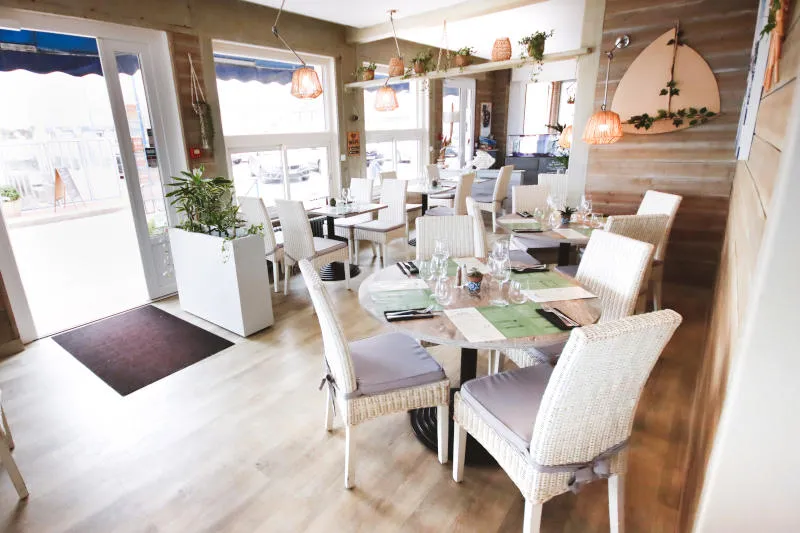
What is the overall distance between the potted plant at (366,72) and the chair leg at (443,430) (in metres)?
4.67

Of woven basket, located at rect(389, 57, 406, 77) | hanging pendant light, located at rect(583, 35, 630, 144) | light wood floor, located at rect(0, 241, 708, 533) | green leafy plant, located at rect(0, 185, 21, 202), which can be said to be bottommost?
light wood floor, located at rect(0, 241, 708, 533)

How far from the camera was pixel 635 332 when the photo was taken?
121cm

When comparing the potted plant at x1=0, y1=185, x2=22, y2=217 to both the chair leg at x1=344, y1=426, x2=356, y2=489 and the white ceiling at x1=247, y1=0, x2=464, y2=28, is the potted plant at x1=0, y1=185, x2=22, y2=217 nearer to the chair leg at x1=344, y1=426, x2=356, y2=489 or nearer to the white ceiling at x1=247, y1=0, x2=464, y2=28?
the white ceiling at x1=247, y1=0, x2=464, y2=28

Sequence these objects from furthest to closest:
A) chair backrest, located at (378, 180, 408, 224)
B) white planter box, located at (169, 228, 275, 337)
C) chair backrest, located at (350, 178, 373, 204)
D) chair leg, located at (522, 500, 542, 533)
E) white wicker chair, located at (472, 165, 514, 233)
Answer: white wicker chair, located at (472, 165, 514, 233) < chair backrest, located at (350, 178, 373, 204) < chair backrest, located at (378, 180, 408, 224) < white planter box, located at (169, 228, 275, 337) < chair leg, located at (522, 500, 542, 533)

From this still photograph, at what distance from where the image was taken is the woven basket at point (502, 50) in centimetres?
432

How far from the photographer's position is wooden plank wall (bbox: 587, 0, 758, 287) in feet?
11.3

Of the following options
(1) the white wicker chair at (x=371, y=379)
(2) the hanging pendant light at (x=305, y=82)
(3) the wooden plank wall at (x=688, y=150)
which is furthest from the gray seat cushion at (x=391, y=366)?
(3) the wooden plank wall at (x=688, y=150)

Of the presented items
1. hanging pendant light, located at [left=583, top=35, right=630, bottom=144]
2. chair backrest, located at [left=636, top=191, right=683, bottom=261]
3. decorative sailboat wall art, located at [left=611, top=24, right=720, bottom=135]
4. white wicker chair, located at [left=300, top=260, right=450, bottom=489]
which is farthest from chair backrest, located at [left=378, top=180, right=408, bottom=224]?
white wicker chair, located at [left=300, top=260, right=450, bottom=489]

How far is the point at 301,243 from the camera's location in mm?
3820

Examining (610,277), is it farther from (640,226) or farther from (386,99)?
(386,99)

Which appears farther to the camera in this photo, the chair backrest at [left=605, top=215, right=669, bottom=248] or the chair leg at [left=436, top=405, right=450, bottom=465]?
the chair backrest at [left=605, top=215, right=669, bottom=248]

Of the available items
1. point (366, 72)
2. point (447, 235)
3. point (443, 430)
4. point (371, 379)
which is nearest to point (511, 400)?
point (443, 430)

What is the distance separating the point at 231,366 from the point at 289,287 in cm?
150

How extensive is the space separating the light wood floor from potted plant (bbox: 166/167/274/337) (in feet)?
1.65
